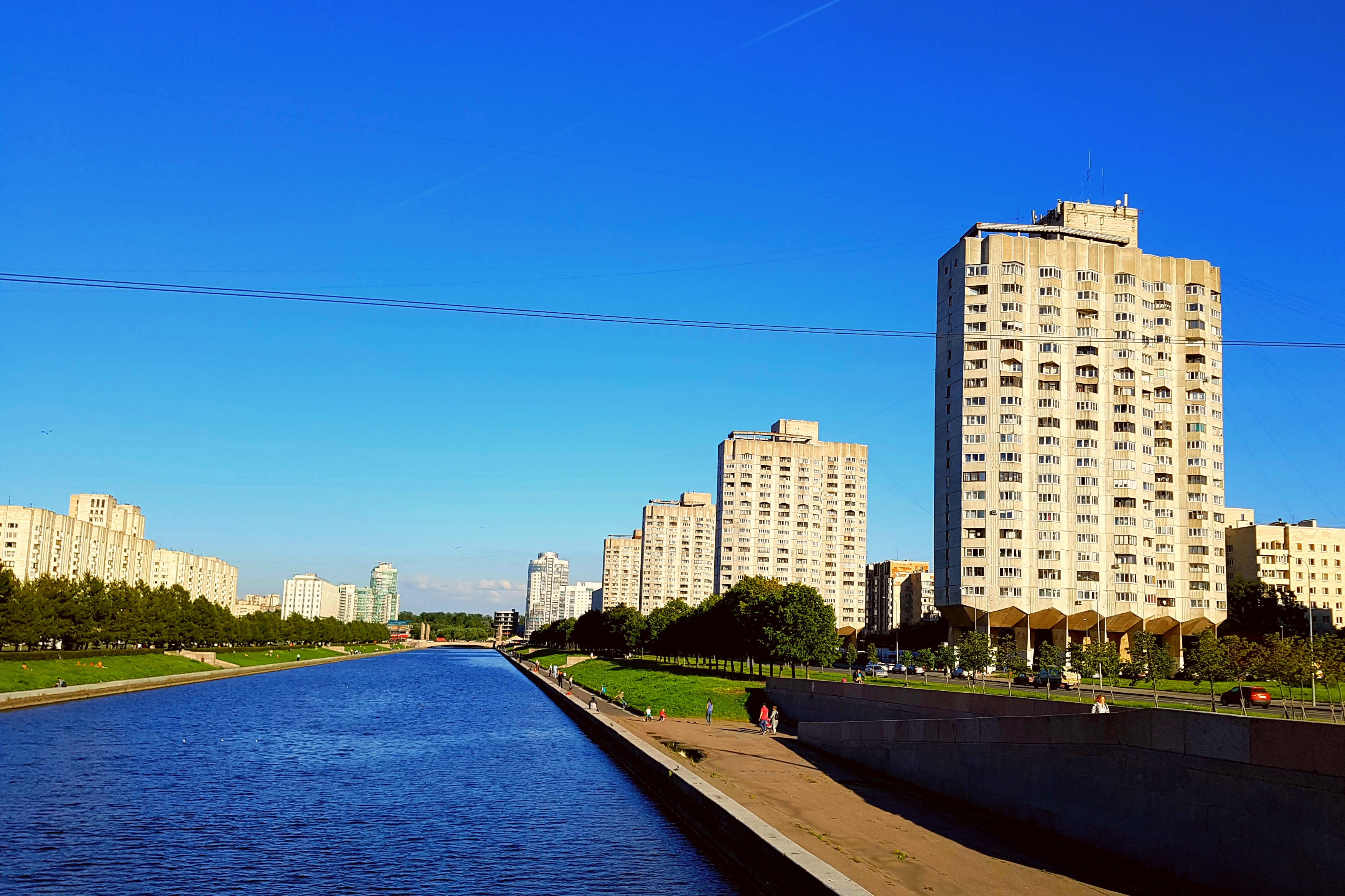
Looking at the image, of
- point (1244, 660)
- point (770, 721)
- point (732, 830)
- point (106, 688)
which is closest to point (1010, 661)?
point (1244, 660)

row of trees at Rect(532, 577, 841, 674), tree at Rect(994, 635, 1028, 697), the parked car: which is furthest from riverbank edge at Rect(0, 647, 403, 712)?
the parked car

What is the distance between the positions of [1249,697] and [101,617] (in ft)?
380

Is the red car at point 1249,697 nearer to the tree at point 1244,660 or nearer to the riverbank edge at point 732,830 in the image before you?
the tree at point 1244,660

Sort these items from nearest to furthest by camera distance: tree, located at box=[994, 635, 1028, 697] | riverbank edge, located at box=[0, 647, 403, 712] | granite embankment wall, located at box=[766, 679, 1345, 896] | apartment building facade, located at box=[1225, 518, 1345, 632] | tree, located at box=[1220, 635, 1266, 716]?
granite embankment wall, located at box=[766, 679, 1345, 896] → tree, located at box=[1220, 635, 1266, 716] → riverbank edge, located at box=[0, 647, 403, 712] → tree, located at box=[994, 635, 1028, 697] → apartment building facade, located at box=[1225, 518, 1345, 632]

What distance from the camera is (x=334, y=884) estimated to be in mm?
25812

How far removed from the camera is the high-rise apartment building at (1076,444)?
363 feet

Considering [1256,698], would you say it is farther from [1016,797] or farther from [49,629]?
[49,629]

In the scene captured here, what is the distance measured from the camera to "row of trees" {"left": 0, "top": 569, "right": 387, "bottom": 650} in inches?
3686

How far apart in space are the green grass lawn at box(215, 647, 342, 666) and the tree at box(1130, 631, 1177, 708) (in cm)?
10642

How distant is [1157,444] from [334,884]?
11308cm

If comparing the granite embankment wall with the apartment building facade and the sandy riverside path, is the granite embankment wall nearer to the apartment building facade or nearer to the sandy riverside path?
the sandy riverside path

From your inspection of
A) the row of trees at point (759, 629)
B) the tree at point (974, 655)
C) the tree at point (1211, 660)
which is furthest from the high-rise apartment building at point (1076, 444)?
the tree at point (1211, 660)

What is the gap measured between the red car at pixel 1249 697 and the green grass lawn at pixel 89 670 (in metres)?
76.1

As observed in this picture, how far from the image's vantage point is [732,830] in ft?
94.6
